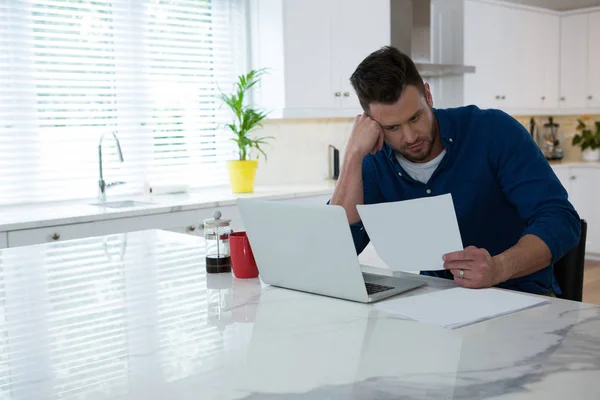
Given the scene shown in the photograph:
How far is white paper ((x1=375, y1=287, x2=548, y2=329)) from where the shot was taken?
54.4 inches

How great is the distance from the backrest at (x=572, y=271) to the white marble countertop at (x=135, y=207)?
2.16 metres

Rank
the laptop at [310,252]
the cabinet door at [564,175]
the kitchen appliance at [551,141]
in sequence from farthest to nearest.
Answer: the kitchen appliance at [551,141] → the cabinet door at [564,175] → the laptop at [310,252]

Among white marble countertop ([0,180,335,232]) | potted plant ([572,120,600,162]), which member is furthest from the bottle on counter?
potted plant ([572,120,600,162])

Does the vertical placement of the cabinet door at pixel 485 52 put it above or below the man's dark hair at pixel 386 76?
above

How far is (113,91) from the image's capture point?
4.21 meters

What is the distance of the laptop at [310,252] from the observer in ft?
5.04

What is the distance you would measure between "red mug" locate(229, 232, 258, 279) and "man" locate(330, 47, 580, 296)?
41 centimetres

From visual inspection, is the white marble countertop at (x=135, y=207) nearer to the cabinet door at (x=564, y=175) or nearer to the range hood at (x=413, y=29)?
the range hood at (x=413, y=29)

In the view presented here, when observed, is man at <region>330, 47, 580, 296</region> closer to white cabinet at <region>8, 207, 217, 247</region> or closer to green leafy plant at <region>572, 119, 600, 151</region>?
white cabinet at <region>8, 207, 217, 247</region>

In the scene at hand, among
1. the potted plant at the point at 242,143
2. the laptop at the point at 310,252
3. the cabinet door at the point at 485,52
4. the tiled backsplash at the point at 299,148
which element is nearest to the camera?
the laptop at the point at 310,252

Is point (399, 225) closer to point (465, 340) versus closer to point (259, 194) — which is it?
point (465, 340)

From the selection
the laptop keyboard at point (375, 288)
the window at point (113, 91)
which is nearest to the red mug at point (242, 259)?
the laptop keyboard at point (375, 288)

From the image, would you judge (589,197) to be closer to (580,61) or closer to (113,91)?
(580,61)

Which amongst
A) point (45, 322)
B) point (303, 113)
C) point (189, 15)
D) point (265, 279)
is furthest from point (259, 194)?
point (45, 322)
